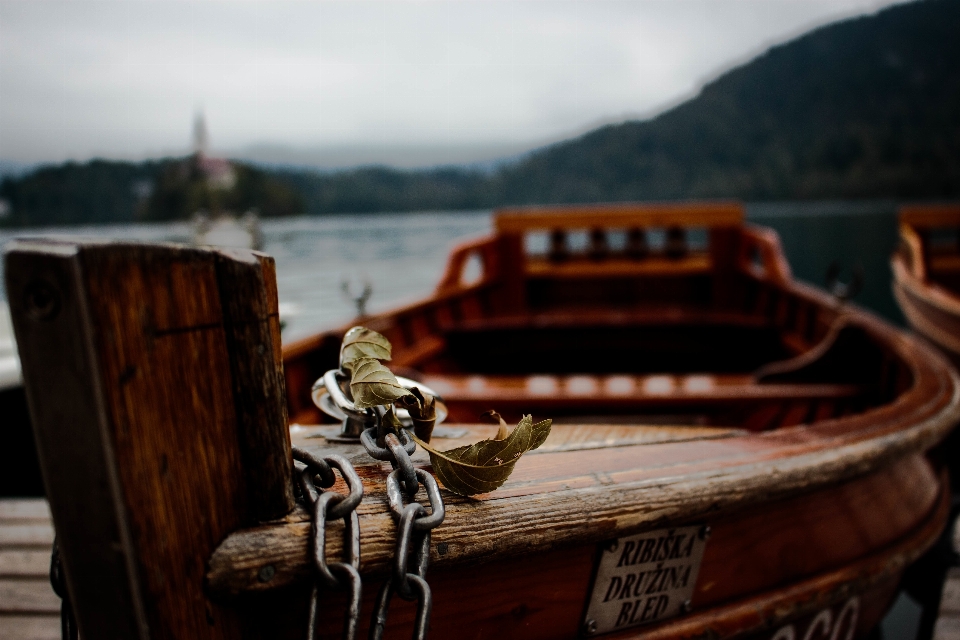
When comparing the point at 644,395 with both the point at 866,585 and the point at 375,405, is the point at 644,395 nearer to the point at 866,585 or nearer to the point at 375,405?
the point at 866,585

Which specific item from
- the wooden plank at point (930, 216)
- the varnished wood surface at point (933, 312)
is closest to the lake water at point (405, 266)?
the wooden plank at point (930, 216)

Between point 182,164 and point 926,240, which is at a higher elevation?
point 182,164

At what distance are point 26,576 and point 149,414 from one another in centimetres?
267

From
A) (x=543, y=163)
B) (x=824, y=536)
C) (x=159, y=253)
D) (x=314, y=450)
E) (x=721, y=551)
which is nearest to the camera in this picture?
(x=159, y=253)

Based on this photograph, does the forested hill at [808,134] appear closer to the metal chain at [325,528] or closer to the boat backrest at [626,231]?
the boat backrest at [626,231]

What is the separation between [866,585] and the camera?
183cm

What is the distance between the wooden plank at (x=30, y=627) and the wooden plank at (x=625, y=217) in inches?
192

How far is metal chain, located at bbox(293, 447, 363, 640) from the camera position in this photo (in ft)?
2.74

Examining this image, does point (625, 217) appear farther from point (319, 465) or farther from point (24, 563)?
point (319, 465)

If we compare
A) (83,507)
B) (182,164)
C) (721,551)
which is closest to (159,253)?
(83,507)

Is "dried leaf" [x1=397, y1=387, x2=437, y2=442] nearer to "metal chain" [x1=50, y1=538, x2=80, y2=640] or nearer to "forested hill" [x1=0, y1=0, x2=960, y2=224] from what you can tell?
"metal chain" [x1=50, y1=538, x2=80, y2=640]

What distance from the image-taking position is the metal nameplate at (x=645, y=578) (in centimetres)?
128

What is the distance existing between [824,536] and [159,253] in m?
1.68

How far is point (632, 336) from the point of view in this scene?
177 inches
